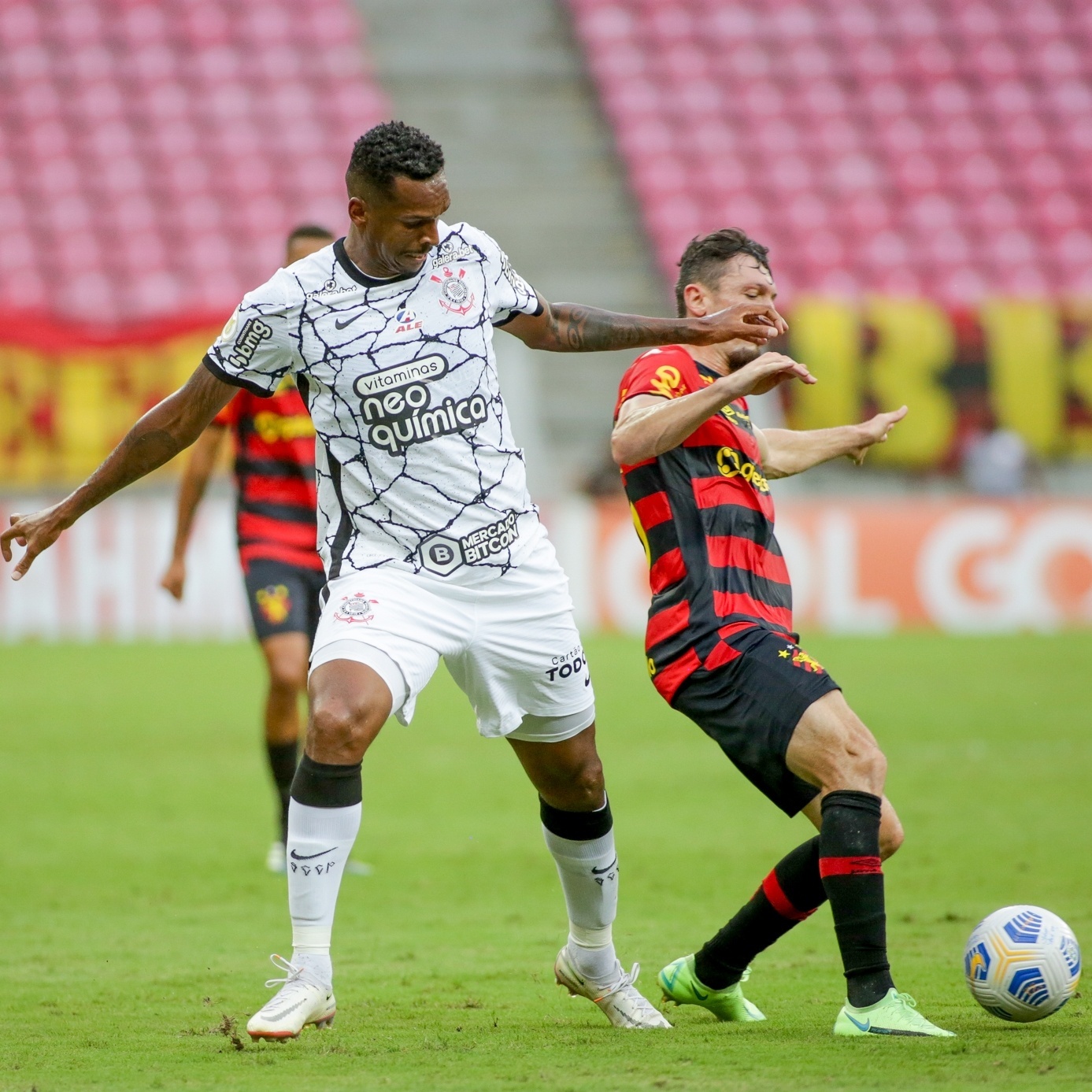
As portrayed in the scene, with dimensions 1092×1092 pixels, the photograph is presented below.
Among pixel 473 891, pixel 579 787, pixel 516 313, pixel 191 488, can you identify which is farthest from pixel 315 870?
pixel 191 488

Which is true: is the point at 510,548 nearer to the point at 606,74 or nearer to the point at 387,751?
the point at 387,751

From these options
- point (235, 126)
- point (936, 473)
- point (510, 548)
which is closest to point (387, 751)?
point (510, 548)

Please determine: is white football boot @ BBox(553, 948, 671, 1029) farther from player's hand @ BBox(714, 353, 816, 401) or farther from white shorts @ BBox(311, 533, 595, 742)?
player's hand @ BBox(714, 353, 816, 401)

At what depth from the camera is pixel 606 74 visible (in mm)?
21891

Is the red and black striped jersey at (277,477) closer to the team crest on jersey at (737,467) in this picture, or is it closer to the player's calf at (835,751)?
the team crest on jersey at (737,467)

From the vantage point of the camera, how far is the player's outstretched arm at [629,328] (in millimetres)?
4551

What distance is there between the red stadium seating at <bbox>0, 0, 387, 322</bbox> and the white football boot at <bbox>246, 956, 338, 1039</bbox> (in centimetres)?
1444

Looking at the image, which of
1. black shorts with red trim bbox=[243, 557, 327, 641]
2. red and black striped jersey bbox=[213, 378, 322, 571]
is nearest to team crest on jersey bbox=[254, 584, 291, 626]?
black shorts with red trim bbox=[243, 557, 327, 641]

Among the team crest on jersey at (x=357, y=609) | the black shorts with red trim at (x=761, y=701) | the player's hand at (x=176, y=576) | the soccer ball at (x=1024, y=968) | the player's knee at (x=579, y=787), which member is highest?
the player's hand at (x=176, y=576)

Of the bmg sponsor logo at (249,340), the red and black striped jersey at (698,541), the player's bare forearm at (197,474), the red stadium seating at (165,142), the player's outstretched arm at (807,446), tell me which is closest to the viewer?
the bmg sponsor logo at (249,340)

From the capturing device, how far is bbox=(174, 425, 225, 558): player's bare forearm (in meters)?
7.39

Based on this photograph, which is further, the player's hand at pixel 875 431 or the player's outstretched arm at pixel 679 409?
the player's hand at pixel 875 431

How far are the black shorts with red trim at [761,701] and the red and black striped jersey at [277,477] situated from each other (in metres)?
3.09

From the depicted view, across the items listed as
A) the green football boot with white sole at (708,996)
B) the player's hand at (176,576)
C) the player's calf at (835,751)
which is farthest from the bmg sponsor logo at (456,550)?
the player's hand at (176,576)
